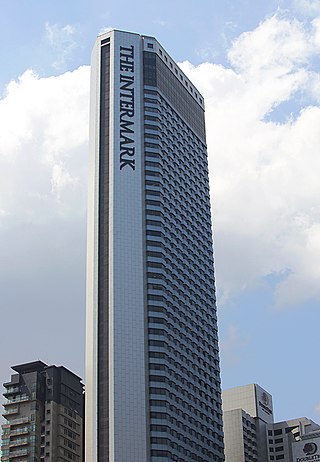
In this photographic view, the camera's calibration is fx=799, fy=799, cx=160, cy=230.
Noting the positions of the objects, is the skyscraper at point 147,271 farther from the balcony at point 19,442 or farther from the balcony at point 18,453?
the balcony at point 19,442

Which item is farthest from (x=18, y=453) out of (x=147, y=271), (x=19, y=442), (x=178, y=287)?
(x=147, y=271)

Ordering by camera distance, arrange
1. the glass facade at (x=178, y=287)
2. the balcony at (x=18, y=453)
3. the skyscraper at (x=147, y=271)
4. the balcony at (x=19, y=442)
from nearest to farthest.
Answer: the skyscraper at (x=147, y=271) → the glass facade at (x=178, y=287) → the balcony at (x=18, y=453) → the balcony at (x=19, y=442)

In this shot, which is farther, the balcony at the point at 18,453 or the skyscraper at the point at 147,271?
the balcony at the point at 18,453

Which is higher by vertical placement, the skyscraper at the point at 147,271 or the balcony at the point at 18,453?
the skyscraper at the point at 147,271

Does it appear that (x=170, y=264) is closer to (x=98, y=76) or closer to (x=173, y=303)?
Answer: (x=173, y=303)

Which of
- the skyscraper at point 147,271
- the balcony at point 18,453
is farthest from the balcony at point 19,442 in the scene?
the skyscraper at point 147,271

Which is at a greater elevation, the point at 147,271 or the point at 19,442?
the point at 147,271

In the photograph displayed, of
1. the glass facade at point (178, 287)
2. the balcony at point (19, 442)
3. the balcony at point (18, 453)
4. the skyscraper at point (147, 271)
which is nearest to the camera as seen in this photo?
the skyscraper at point (147, 271)

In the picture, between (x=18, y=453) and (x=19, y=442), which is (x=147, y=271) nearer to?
(x=19, y=442)

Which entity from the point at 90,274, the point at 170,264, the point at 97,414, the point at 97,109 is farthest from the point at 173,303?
the point at 97,109

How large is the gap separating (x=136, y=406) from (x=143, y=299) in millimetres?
20996

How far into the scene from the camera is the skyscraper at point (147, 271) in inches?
5709

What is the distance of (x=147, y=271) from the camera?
516ft

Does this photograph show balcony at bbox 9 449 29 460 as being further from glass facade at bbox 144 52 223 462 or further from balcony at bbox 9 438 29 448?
glass facade at bbox 144 52 223 462
